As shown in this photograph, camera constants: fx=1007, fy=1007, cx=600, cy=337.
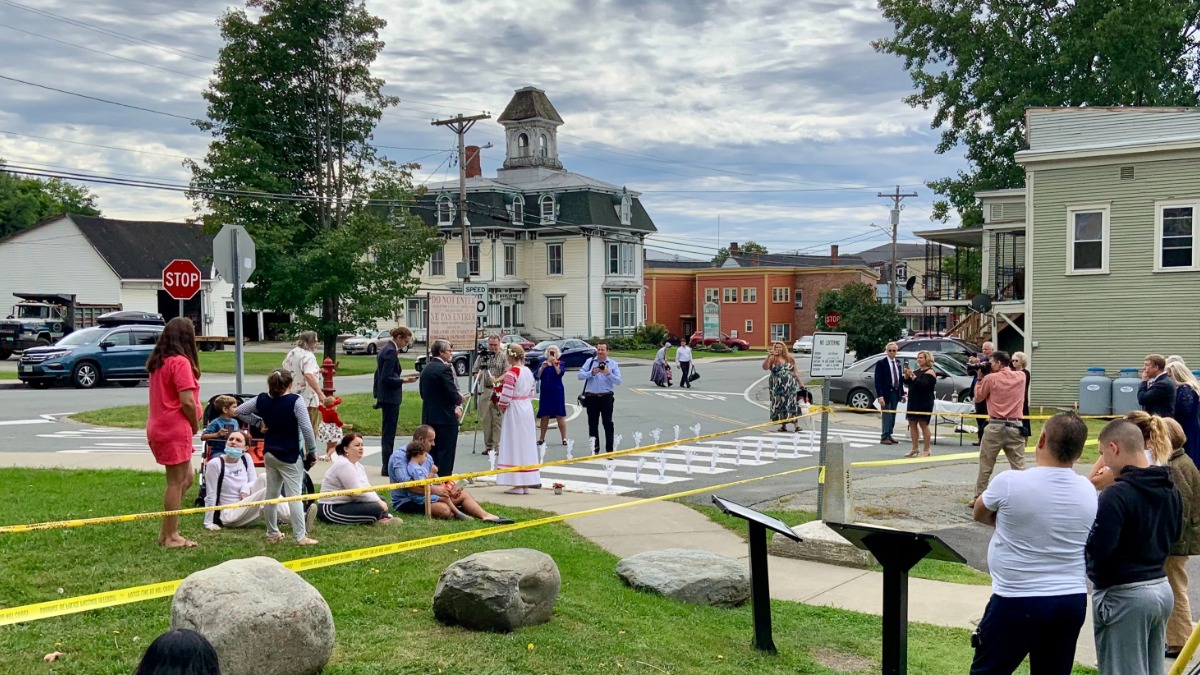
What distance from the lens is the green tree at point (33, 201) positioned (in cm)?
6969

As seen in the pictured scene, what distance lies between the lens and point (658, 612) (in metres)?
7.21

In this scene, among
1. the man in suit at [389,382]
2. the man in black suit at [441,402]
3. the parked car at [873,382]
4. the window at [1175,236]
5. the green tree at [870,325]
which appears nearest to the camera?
the man in black suit at [441,402]

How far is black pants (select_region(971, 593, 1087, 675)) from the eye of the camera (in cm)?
470

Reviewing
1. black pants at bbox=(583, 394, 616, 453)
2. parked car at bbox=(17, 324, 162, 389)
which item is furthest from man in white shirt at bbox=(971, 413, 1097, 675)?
parked car at bbox=(17, 324, 162, 389)

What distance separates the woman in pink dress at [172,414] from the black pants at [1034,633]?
5.98 metres

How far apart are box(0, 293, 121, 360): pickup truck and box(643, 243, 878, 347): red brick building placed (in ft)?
142

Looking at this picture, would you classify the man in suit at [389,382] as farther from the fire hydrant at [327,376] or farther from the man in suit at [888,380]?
the man in suit at [888,380]

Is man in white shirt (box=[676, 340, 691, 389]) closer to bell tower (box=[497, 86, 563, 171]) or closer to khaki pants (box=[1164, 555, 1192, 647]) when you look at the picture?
khaki pants (box=[1164, 555, 1192, 647])

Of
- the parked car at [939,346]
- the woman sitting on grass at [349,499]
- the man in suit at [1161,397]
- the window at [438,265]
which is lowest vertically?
the woman sitting on grass at [349,499]

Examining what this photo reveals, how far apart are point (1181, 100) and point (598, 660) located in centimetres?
4504

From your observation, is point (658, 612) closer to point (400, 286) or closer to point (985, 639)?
point (985, 639)

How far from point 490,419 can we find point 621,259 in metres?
50.9

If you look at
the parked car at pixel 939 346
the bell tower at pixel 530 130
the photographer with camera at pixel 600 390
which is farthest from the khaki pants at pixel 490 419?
the bell tower at pixel 530 130

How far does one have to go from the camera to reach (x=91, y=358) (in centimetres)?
2789
